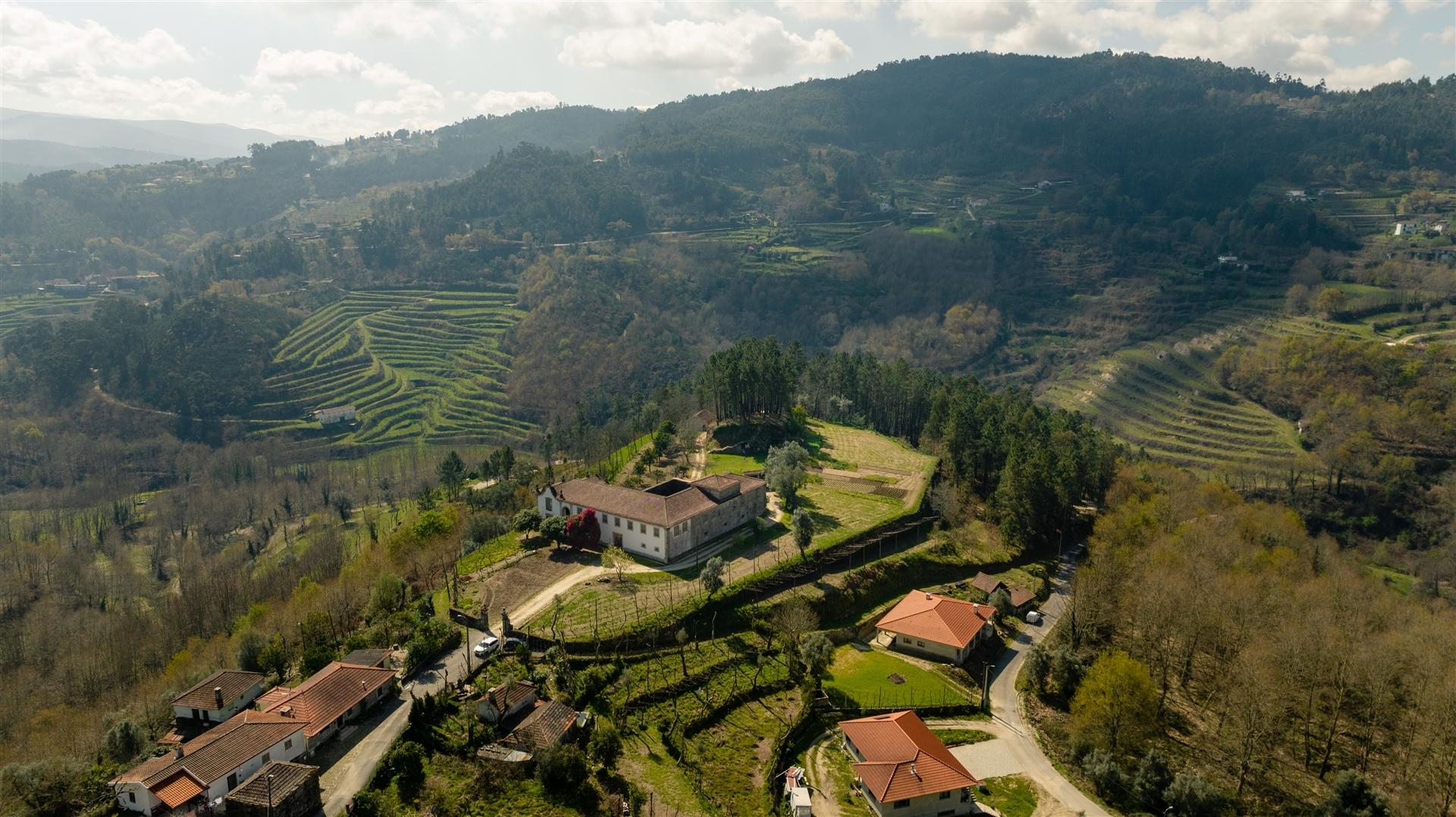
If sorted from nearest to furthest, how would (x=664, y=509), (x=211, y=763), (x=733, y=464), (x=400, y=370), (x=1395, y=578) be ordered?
(x=211, y=763) → (x=664, y=509) → (x=733, y=464) → (x=1395, y=578) → (x=400, y=370)

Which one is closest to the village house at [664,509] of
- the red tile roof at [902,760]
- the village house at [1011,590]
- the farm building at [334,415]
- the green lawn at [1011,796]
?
the village house at [1011,590]

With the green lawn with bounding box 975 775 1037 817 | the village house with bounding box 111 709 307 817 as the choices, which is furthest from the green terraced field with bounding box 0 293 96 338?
the green lawn with bounding box 975 775 1037 817

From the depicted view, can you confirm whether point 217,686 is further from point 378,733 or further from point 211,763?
point 378,733

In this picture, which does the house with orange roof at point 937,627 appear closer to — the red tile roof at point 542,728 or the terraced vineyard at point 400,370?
the red tile roof at point 542,728

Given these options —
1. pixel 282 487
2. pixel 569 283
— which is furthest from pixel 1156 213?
pixel 282 487

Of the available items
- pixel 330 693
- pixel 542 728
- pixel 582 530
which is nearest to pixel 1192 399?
pixel 582 530
